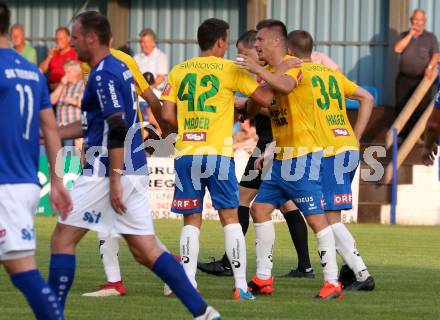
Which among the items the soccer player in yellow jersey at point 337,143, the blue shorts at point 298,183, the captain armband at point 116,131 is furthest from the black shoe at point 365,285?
the captain armband at point 116,131

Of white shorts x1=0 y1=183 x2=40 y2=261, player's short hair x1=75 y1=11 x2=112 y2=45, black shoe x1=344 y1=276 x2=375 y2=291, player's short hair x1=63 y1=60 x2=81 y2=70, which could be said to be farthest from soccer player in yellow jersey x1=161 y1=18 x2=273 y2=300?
player's short hair x1=63 y1=60 x2=81 y2=70

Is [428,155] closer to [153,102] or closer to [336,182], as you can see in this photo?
[336,182]

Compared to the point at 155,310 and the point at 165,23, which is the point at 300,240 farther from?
the point at 165,23

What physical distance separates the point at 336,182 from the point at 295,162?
2.72ft

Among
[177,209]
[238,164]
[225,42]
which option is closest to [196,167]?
[177,209]

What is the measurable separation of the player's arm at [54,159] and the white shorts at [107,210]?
111cm

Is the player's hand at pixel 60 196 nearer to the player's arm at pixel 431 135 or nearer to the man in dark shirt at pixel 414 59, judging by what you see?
the player's arm at pixel 431 135

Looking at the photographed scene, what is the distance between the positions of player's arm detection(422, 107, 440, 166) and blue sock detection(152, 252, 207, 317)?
2.55 m

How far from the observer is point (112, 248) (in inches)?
432

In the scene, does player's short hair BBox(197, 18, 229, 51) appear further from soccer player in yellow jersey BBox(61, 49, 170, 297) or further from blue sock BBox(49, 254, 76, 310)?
blue sock BBox(49, 254, 76, 310)

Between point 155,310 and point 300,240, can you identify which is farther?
point 300,240

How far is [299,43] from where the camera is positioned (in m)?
11.1

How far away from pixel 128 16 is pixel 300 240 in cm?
1385

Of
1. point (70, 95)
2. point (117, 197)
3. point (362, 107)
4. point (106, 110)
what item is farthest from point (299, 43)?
point (70, 95)
